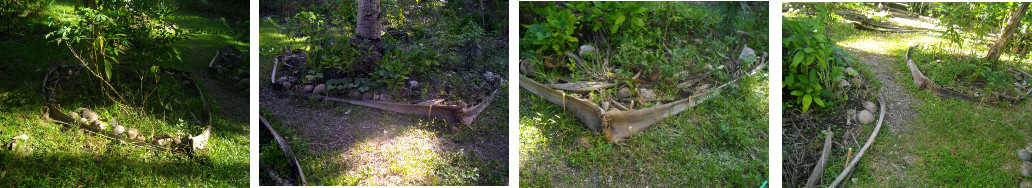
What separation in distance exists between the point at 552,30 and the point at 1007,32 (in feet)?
6.17

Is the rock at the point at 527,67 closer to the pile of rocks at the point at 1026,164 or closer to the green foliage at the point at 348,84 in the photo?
the green foliage at the point at 348,84

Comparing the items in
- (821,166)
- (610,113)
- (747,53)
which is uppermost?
(747,53)

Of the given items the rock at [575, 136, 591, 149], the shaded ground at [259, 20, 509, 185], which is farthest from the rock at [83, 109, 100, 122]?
the rock at [575, 136, 591, 149]

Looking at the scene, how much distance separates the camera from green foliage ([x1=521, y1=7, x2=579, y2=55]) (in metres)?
2.29

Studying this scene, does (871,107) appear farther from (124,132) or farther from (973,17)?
(124,132)

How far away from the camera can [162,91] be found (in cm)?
274

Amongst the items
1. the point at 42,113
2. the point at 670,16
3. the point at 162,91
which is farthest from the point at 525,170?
the point at 42,113

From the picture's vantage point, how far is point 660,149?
2297 millimetres

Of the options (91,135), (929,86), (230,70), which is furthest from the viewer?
(230,70)

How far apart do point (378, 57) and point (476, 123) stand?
1.50 ft

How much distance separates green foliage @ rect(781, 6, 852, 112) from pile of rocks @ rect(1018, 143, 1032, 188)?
0.72 meters

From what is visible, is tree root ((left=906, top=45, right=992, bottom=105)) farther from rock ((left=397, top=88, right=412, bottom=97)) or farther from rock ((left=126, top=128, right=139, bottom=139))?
rock ((left=126, top=128, right=139, bottom=139))

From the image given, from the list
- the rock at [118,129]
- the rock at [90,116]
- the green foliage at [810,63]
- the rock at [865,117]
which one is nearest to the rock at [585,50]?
the green foliage at [810,63]

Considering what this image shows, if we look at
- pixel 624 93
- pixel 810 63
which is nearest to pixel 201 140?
pixel 624 93
